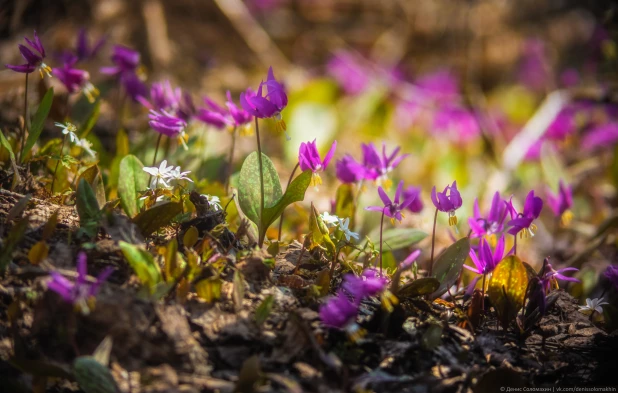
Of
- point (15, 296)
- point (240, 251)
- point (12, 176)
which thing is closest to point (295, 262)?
point (240, 251)

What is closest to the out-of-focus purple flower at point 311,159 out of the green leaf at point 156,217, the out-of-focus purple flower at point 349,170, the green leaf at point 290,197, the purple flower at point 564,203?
the green leaf at point 290,197

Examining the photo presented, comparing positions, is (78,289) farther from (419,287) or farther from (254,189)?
(419,287)

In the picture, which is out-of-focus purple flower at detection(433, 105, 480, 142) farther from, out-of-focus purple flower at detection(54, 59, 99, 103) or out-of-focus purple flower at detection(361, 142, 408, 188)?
out-of-focus purple flower at detection(54, 59, 99, 103)

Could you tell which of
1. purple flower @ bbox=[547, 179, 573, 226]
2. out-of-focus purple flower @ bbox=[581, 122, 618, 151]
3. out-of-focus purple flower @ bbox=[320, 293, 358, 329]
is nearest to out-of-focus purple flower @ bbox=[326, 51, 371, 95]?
out-of-focus purple flower @ bbox=[581, 122, 618, 151]

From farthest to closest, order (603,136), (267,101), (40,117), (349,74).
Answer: (349,74) < (603,136) < (40,117) < (267,101)

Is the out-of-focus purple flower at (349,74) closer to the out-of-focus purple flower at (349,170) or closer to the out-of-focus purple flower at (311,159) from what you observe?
the out-of-focus purple flower at (349,170)

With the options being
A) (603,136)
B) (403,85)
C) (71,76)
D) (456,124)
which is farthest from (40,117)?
(403,85)
